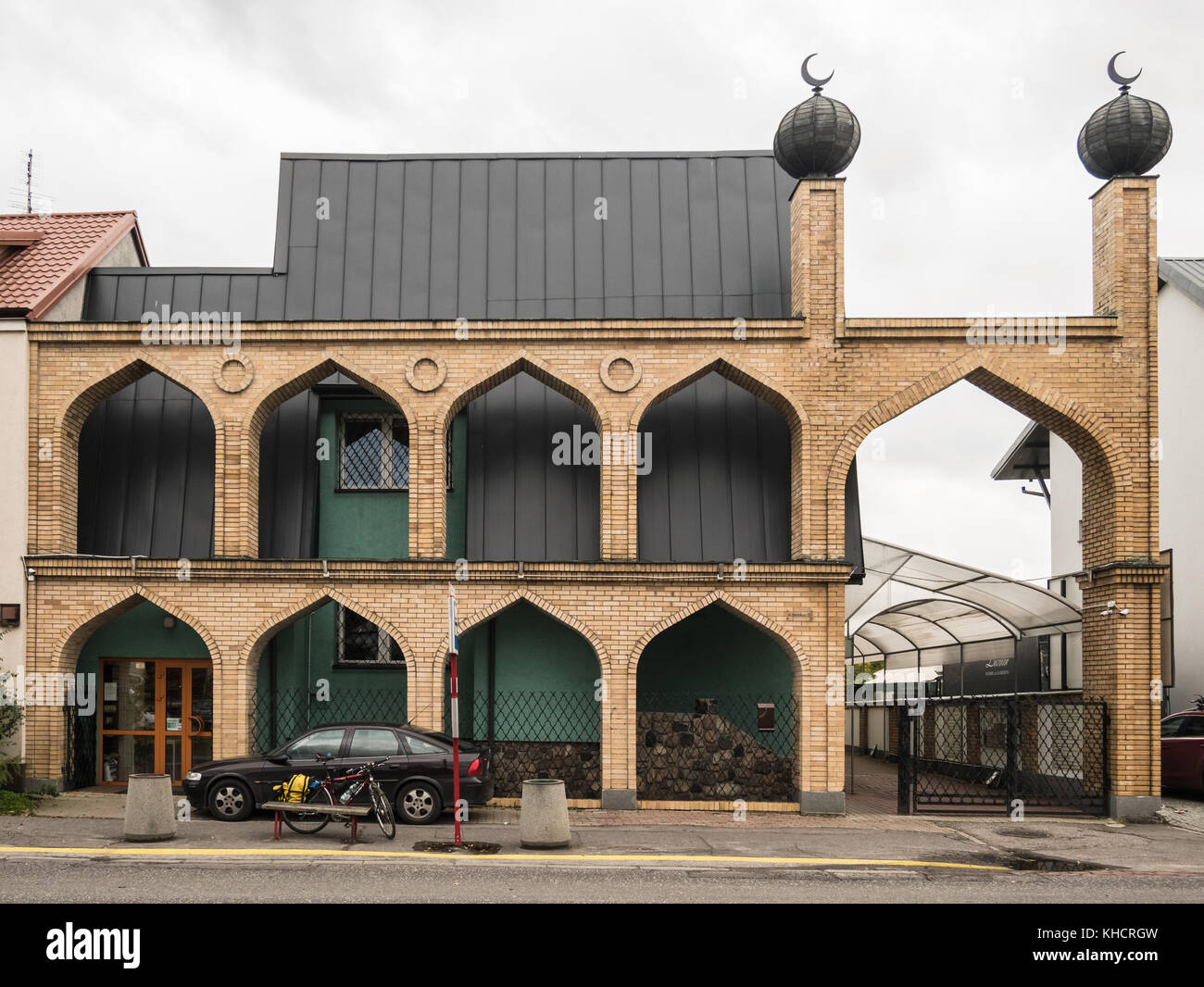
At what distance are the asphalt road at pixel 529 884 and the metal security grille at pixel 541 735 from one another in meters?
5.72

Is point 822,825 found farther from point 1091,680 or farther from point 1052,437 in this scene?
point 1052,437

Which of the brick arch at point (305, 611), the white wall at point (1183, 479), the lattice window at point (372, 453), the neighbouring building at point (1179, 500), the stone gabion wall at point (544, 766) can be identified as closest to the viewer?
the brick arch at point (305, 611)

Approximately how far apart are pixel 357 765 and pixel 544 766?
3.66m

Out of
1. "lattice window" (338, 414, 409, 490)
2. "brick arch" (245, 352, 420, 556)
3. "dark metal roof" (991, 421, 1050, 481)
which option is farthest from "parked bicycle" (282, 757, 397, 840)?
"dark metal roof" (991, 421, 1050, 481)

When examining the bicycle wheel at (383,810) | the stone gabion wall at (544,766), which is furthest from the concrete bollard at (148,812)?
the stone gabion wall at (544,766)

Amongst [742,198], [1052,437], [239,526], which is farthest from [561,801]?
[1052,437]

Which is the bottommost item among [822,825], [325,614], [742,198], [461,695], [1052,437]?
[822,825]

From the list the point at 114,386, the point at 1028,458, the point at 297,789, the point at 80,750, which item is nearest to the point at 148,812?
the point at 297,789

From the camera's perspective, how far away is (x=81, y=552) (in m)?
18.8

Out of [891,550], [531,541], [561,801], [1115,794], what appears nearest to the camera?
[561,801]

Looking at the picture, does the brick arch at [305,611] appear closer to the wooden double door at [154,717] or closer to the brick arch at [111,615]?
the brick arch at [111,615]

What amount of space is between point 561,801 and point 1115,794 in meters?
8.61

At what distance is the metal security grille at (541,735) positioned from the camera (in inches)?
725

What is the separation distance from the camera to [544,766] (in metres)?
18.4
